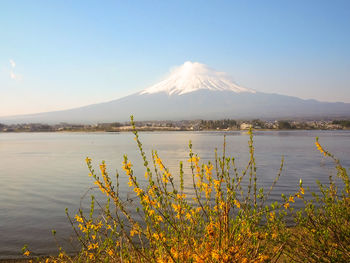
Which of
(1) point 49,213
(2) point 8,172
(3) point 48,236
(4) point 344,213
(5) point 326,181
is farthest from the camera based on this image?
(2) point 8,172

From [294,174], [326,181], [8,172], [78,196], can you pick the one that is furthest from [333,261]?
[8,172]

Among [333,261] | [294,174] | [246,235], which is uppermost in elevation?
[246,235]

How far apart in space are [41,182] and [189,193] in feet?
24.9

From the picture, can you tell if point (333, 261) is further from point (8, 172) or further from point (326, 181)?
point (8, 172)

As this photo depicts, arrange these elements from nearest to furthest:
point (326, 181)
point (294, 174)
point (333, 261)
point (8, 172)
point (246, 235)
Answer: point (246, 235)
point (333, 261)
point (326, 181)
point (294, 174)
point (8, 172)

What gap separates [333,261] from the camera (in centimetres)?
334

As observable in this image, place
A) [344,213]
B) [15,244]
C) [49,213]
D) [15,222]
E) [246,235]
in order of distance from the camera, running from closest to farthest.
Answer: [246,235]
[344,213]
[15,244]
[15,222]
[49,213]

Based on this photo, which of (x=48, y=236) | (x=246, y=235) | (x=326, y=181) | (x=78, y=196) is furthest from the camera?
(x=326, y=181)

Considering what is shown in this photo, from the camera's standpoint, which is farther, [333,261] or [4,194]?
[4,194]

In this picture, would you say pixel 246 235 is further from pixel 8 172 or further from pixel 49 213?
pixel 8 172

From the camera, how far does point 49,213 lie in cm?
992

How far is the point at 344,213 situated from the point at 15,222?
8518 millimetres

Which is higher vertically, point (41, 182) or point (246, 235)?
point (246, 235)

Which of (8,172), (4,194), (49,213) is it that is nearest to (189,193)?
(49,213)
